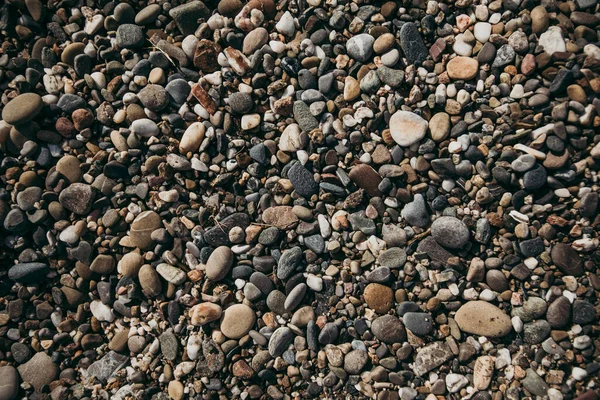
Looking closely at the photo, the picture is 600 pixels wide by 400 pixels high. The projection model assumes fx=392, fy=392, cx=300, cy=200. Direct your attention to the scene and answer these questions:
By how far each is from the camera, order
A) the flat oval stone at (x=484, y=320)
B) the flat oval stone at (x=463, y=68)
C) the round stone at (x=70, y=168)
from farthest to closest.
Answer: the round stone at (x=70, y=168)
the flat oval stone at (x=463, y=68)
the flat oval stone at (x=484, y=320)

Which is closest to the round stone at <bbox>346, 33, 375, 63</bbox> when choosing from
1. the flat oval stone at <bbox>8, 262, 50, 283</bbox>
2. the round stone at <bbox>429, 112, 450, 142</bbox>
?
the round stone at <bbox>429, 112, 450, 142</bbox>

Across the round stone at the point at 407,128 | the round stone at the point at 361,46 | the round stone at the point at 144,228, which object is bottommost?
the round stone at the point at 144,228

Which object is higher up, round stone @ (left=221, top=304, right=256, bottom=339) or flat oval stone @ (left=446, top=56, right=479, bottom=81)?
flat oval stone @ (left=446, top=56, right=479, bottom=81)

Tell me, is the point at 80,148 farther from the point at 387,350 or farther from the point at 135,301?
the point at 387,350

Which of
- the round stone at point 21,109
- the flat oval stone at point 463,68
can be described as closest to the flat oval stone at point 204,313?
the round stone at point 21,109

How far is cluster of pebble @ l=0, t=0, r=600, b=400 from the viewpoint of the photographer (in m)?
1.76

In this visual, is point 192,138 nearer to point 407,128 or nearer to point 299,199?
point 299,199

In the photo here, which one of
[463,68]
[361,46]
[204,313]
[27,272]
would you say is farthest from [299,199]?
[27,272]

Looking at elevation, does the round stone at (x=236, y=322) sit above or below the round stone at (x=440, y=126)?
below

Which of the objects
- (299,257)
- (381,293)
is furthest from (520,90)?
(299,257)

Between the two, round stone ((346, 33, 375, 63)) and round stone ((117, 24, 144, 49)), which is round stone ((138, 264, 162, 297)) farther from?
round stone ((346, 33, 375, 63))

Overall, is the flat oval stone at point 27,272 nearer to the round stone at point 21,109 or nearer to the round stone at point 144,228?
the round stone at point 144,228

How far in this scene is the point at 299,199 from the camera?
1877mm

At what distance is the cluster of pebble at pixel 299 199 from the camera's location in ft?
5.78
